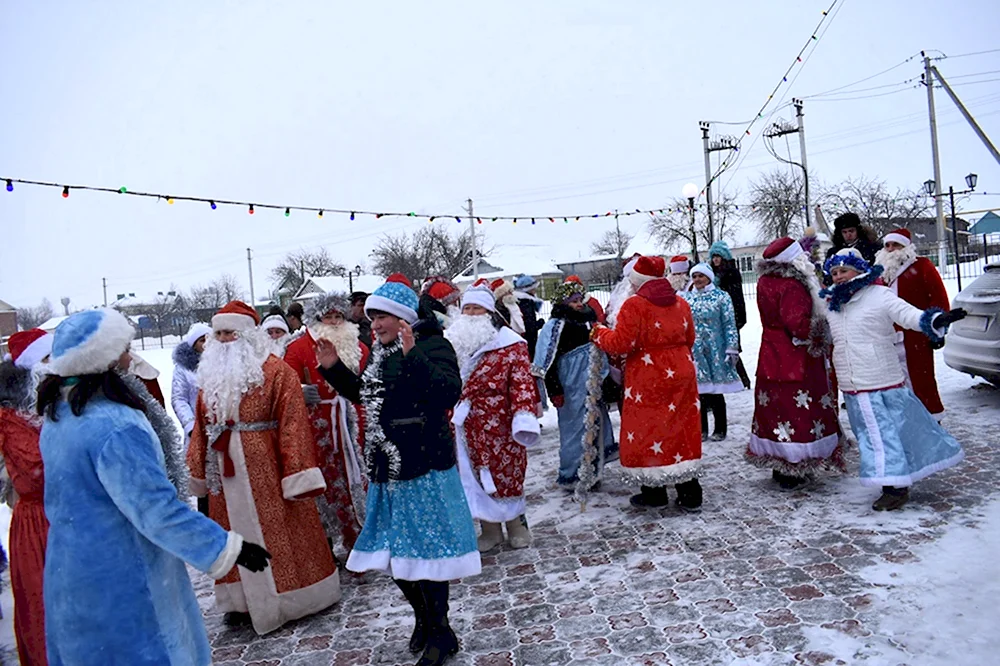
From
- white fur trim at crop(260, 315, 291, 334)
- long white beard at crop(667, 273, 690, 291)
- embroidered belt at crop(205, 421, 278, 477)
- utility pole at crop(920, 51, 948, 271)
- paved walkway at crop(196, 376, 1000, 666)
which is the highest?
utility pole at crop(920, 51, 948, 271)

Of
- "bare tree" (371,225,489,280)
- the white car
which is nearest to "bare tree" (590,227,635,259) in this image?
"bare tree" (371,225,489,280)

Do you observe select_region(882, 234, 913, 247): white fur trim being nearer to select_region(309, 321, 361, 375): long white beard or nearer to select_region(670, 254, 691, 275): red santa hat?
select_region(670, 254, 691, 275): red santa hat

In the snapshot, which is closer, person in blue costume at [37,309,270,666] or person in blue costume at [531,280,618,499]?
person in blue costume at [37,309,270,666]

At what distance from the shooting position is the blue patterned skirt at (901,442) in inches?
187

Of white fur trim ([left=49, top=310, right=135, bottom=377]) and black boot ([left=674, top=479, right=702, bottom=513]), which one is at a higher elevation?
white fur trim ([left=49, top=310, right=135, bottom=377])

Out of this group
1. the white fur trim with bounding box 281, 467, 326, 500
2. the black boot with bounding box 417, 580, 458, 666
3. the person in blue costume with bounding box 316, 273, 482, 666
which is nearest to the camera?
the person in blue costume with bounding box 316, 273, 482, 666

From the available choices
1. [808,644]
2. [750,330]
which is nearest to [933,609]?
[808,644]

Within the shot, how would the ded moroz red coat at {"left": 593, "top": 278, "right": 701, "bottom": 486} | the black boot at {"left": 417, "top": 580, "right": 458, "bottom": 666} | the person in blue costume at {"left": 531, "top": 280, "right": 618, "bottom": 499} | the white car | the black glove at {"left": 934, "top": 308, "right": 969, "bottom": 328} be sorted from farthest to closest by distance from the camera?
the white car < the person in blue costume at {"left": 531, "top": 280, "right": 618, "bottom": 499} < the ded moroz red coat at {"left": 593, "top": 278, "right": 701, "bottom": 486} < the black glove at {"left": 934, "top": 308, "right": 969, "bottom": 328} < the black boot at {"left": 417, "top": 580, "right": 458, "bottom": 666}

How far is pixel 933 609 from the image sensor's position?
3.46m

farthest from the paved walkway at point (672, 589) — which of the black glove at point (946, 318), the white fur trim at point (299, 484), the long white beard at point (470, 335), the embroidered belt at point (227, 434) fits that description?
the long white beard at point (470, 335)

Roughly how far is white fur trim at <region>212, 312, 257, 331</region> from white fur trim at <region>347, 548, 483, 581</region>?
5.27 ft

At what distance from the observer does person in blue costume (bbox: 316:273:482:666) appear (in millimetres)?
3338

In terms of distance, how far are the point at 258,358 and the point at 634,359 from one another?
270 cm

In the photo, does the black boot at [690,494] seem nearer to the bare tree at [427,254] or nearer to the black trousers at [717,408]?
the black trousers at [717,408]
